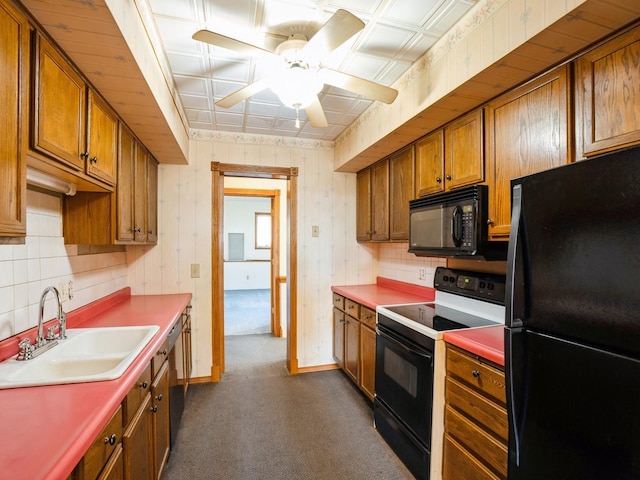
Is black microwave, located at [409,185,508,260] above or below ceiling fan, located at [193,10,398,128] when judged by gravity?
below

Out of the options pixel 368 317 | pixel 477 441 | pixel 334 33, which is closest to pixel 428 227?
pixel 368 317

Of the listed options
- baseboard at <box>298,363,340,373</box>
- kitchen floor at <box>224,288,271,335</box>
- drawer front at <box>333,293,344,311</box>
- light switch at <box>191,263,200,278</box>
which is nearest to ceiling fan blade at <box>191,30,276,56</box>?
light switch at <box>191,263,200,278</box>

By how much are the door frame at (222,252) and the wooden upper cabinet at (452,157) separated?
54.2 inches

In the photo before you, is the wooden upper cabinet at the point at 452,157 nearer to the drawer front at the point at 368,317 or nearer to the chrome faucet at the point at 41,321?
the drawer front at the point at 368,317

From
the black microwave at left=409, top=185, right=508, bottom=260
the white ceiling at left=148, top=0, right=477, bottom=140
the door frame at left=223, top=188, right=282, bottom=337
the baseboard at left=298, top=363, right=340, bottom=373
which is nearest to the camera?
the white ceiling at left=148, top=0, right=477, bottom=140

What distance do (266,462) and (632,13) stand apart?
2689 mm

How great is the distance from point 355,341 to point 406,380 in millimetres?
896

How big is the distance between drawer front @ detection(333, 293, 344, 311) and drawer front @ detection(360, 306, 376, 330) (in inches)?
18.3

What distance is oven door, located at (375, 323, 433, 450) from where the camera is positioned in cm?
171

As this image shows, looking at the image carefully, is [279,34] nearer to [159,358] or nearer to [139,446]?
[159,358]

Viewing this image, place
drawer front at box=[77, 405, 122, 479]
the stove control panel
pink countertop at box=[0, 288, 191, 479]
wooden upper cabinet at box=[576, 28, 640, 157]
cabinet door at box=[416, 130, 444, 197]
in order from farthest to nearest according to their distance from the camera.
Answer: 1. cabinet door at box=[416, 130, 444, 197]
2. the stove control panel
3. wooden upper cabinet at box=[576, 28, 640, 157]
4. drawer front at box=[77, 405, 122, 479]
5. pink countertop at box=[0, 288, 191, 479]

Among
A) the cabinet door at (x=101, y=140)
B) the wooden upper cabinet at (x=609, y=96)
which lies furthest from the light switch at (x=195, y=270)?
the wooden upper cabinet at (x=609, y=96)

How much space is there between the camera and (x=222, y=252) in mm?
3133

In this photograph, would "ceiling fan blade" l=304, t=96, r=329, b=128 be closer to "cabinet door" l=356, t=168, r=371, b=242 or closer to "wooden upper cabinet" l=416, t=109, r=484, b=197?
"wooden upper cabinet" l=416, t=109, r=484, b=197
